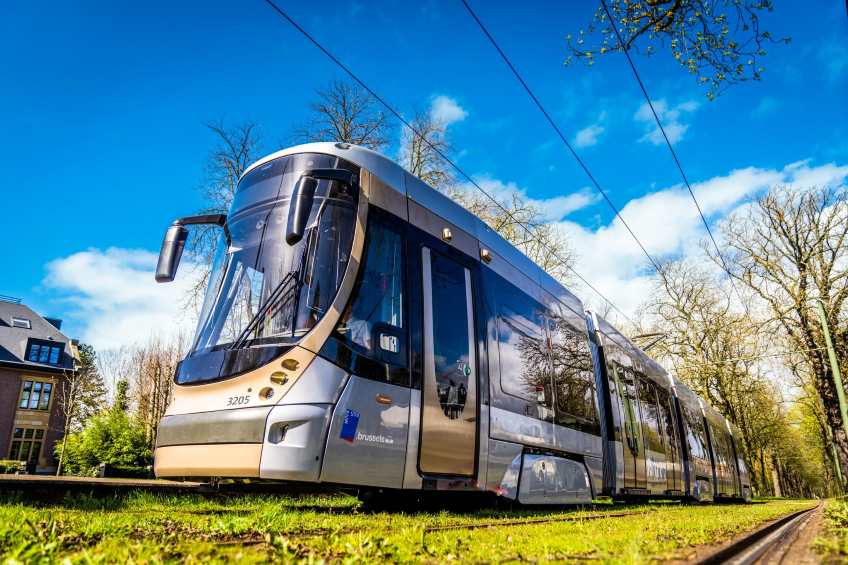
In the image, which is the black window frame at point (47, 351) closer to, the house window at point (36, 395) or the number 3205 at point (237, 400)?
the house window at point (36, 395)

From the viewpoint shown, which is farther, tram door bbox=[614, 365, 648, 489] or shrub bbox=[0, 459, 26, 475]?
shrub bbox=[0, 459, 26, 475]

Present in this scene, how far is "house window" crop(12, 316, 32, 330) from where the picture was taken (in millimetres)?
43912

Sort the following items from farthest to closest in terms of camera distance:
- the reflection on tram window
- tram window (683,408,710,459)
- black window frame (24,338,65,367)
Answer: black window frame (24,338,65,367) < tram window (683,408,710,459) < the reflection on tram window

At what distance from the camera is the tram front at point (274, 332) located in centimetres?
467

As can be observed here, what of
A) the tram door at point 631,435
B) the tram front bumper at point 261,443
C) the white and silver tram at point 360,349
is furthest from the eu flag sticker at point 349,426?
the tram door at point 631,435

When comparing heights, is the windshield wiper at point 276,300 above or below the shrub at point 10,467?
above

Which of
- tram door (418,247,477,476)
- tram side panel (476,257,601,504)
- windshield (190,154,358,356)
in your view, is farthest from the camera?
tram side panel (476,257,601,504)

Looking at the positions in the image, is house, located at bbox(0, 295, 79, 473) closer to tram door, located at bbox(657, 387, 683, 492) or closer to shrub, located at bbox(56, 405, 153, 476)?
shrub, located at bbox(56, 405, 153, 476)

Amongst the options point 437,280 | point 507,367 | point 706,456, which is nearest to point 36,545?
point 437,280

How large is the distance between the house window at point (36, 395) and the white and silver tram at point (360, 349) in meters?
44.2

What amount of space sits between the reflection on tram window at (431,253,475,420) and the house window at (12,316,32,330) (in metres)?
49.4

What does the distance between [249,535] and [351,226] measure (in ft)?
9.45

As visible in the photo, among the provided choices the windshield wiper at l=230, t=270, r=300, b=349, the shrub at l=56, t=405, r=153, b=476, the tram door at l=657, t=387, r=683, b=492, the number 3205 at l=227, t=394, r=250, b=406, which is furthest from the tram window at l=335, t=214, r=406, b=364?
the shrub at l=56, t=405, r=153, b=476

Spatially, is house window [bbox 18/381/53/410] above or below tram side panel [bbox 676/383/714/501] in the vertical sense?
above
